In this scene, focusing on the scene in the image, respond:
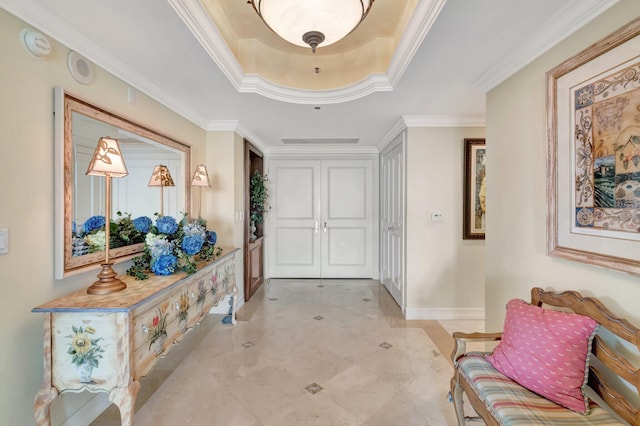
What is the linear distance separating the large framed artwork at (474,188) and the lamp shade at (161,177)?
3.18 m

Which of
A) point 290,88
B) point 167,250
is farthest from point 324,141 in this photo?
point 167,250

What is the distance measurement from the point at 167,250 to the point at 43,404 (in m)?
0.94

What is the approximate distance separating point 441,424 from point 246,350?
1.68 meters

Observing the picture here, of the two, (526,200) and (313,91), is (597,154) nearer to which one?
(526,200)

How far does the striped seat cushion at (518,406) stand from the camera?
3.82 feet

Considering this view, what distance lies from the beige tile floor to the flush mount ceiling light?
2.21 metres

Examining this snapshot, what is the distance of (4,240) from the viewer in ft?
4.31

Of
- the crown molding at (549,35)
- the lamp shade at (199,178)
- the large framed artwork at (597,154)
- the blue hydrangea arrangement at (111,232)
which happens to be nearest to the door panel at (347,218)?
the lamp shade at (199,178)

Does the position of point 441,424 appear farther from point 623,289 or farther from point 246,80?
point 246,80

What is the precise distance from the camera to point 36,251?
1464 mm

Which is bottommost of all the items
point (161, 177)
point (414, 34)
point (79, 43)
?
point (161, 177)

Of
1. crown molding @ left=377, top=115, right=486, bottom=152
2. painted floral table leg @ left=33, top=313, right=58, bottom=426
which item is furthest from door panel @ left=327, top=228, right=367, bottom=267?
painted floral table leg @ left=33, top=313, right=58, bottom=426

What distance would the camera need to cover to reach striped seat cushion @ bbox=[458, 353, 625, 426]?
1164 millimetres

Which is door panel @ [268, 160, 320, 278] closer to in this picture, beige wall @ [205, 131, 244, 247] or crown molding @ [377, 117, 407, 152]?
crown molding @ [377, 117, 407, 152]
